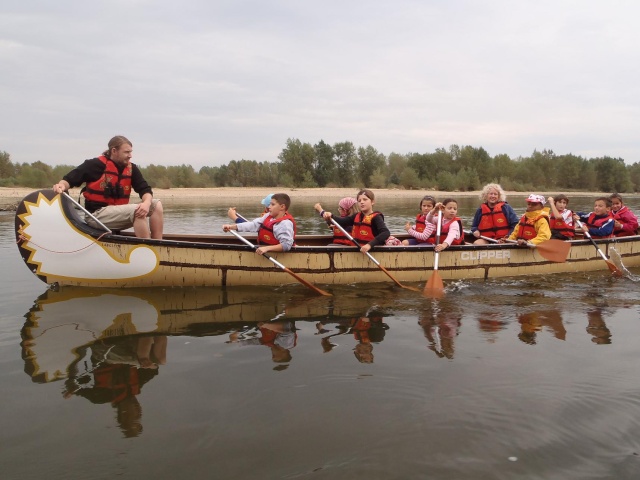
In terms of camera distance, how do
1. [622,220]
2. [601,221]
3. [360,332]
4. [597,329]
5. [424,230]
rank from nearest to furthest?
1. [360,332]
2. [597,329]
3. [424,230]
4. [601,221]
5. [622,220]

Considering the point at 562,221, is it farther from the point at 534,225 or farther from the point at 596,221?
the point at 534,225

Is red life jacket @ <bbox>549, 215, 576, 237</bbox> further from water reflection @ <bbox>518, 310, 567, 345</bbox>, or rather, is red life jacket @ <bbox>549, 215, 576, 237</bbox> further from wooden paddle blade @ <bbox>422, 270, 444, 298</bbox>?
water reflection @ <bbox>518, 310, 567, 345</bbox>

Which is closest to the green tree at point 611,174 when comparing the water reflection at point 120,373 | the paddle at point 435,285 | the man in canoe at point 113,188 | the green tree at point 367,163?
the green tree at point 367,163

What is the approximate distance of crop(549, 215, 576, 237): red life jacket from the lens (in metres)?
9.80

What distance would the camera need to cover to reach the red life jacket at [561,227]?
386 inches

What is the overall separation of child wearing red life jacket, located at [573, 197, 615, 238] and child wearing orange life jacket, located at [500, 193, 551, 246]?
5.22 feet

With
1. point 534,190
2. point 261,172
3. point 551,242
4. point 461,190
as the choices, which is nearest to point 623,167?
point 534,190

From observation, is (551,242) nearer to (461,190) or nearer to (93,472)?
(93,472)

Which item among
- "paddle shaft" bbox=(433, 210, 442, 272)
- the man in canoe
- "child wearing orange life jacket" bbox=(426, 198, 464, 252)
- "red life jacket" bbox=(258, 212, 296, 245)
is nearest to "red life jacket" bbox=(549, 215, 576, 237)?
"child wearing orange life jacket" bbox=(426, 198, 464, 252)

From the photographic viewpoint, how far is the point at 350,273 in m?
7.64

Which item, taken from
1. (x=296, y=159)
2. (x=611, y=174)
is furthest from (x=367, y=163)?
(x=611, y=174)

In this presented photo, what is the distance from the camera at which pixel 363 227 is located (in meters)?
7.89

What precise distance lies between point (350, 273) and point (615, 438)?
15.5ft

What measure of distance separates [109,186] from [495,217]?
21.9 ft
